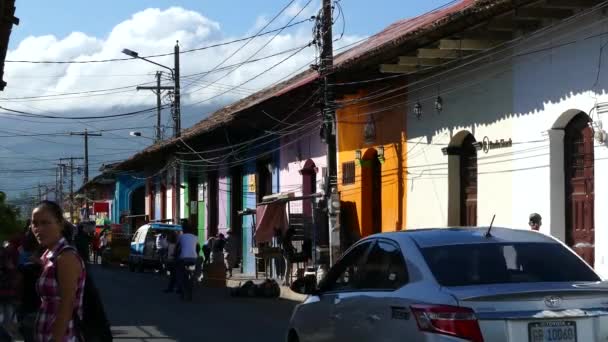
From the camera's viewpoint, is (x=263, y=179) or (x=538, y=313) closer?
(x=538, y=313)

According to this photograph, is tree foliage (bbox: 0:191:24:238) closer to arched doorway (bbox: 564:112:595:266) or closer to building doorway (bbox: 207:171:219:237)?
arched doorway (bbox: 564:112:595:266)

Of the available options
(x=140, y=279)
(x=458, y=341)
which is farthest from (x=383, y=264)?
(x=140, y=279)

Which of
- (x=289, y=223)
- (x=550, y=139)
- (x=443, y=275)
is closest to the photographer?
(x=443, y=275)

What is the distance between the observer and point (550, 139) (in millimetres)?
16594

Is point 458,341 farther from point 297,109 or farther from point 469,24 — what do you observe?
point 297,109

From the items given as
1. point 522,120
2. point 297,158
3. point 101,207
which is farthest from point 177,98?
point 101,207

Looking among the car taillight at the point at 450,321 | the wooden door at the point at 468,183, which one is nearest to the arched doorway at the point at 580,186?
the wooden door at the point at 468,183

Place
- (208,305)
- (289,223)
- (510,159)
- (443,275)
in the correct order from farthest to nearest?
(289,223) < (208,305) < (510,159) < (443,275)

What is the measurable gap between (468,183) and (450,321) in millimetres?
14252

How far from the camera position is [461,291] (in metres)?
6.26

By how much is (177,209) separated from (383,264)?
1334 inches

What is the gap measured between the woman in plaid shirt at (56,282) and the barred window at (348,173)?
1954cm

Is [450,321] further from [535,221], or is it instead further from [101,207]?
[101,207]

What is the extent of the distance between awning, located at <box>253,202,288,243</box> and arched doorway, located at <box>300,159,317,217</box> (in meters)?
0.73
